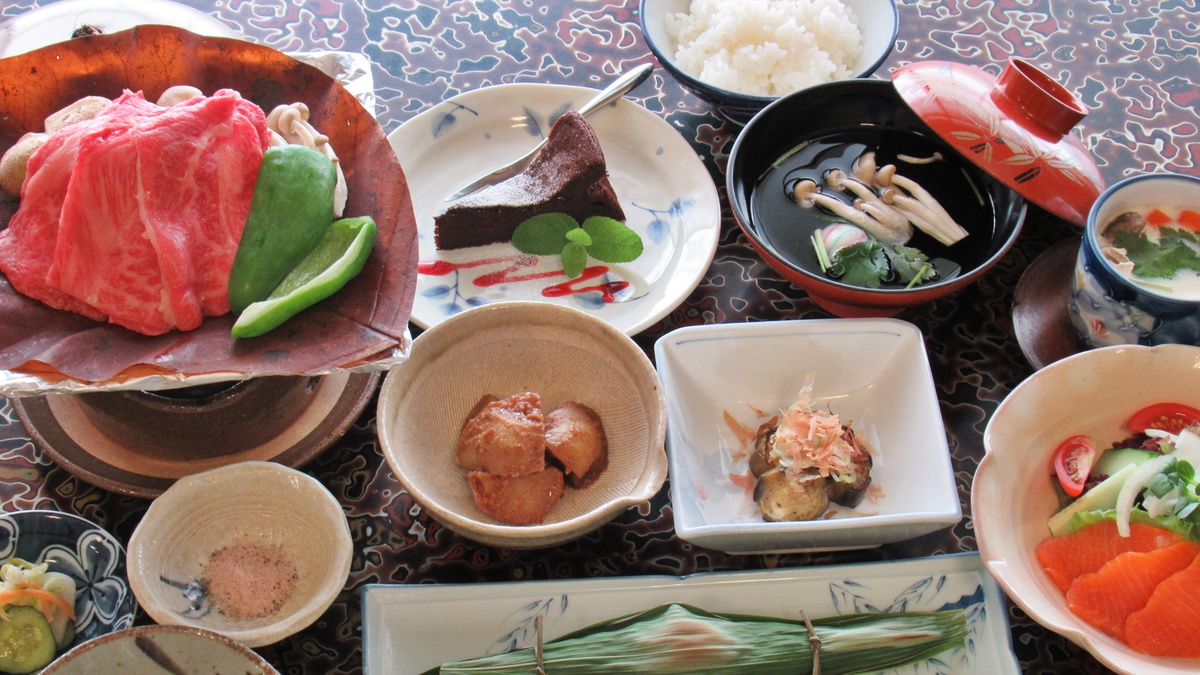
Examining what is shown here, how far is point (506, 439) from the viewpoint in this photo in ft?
5.23

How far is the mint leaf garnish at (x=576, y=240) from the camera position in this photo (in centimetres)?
204

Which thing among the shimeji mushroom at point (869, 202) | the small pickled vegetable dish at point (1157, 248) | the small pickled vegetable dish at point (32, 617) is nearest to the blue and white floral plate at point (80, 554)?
the small pickled vegetable dish at point (32, 617)

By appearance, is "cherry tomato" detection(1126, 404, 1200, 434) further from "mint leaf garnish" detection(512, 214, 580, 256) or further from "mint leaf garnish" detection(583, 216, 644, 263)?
"mint leaf garnish" detection(512, 214, 580, 256)

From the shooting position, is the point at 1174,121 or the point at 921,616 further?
the point at 1174,121

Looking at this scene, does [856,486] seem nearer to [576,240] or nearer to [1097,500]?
[1097,500]

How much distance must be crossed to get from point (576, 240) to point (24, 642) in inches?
50.3

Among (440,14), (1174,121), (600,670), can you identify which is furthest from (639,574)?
(1174,121)

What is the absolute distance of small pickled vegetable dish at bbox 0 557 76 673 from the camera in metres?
1.37

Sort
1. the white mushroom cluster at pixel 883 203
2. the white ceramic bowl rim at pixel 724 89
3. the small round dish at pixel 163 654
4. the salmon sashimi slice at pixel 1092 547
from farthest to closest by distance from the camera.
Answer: the white ceramic bowl rim at pixel 724 89 → the white mushroom cluster at pixel 883 203 → the salmon sashimi slice at pixel 1092 547 → the small round dish at pixel 163 654

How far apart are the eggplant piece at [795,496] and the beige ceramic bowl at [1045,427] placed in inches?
10.4

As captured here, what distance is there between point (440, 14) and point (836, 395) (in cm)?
161

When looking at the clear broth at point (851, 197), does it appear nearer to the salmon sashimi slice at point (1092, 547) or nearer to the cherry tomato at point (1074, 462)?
the cherry tomato at point (1074, 462)

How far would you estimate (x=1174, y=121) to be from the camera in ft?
7.89

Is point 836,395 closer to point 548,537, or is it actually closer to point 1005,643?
point 1005,643
